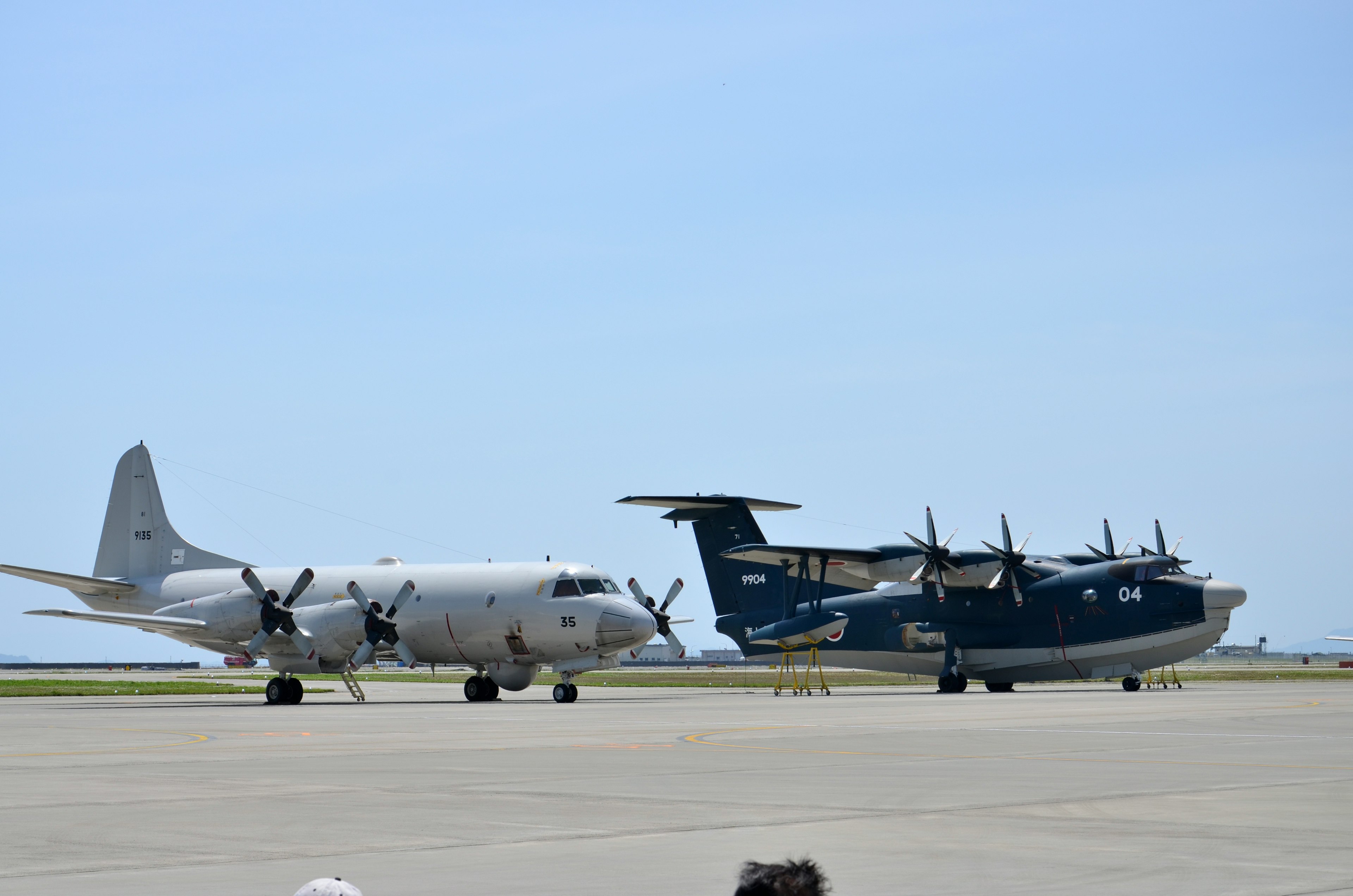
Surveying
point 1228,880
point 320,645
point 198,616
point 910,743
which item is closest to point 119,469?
point 198,616

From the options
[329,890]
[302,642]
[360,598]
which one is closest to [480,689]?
[360,598]

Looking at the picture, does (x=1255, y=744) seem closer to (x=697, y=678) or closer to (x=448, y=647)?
(x=448, y=647)

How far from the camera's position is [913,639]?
47312 millimetres

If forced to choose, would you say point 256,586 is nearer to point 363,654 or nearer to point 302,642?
point 302,642

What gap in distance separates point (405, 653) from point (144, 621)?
8401mm

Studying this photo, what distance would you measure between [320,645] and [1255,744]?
89.7 feet

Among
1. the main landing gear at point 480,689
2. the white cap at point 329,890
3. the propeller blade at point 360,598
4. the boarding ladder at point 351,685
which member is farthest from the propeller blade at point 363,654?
the white cap at point 329,890

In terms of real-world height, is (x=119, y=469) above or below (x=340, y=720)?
above

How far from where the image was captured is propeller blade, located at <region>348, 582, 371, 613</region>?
128 feet

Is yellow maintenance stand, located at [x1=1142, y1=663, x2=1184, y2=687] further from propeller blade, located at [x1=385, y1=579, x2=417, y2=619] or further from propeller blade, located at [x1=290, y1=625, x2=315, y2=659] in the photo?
propeller blade, located at [x1=290, y1=625, x2=315, y2=659]

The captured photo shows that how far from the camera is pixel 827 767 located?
15688 mm

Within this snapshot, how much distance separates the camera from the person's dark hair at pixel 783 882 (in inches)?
133

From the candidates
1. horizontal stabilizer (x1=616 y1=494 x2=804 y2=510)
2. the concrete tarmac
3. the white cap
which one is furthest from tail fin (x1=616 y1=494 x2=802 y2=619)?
the white cap

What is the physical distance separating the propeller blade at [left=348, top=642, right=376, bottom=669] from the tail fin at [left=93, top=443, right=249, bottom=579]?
11190 mm
